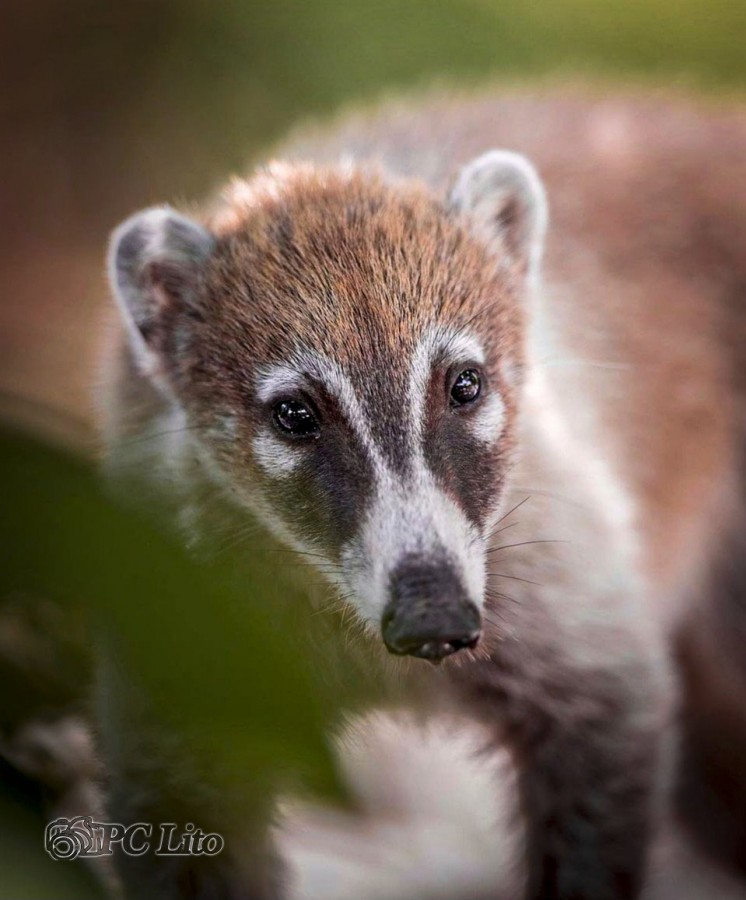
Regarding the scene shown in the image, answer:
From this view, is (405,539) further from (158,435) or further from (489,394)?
(158,435)

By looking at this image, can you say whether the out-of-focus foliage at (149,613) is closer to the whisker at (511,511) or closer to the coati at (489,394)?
the coati at (489,394)

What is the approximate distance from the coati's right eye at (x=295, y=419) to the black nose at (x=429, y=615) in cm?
30

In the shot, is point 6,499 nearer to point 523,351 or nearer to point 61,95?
point 523,351

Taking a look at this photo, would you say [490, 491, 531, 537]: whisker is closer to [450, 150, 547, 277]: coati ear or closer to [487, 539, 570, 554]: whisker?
[487, 539, 570, 554]: whisker

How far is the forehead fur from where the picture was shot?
170 cm

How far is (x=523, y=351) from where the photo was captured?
1961 millimetres

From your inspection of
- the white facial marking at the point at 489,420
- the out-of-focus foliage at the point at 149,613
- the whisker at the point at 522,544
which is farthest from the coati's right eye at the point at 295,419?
the out-of-focus foliage at the point at 149,613

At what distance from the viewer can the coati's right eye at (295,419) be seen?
171 cm

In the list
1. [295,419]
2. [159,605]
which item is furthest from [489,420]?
[159,605]

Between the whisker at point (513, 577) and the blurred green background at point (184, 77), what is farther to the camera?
the blurred green background at point (184, 77)

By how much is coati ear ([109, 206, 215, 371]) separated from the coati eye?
0.45 metres

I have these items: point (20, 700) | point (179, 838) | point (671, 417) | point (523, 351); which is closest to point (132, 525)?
point (20, 700)

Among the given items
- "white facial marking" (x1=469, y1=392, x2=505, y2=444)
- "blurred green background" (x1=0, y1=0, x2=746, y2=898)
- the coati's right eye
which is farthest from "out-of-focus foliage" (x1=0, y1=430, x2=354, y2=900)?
"white facial marking" (x1=469, y1=392, x2=505, y2=444)

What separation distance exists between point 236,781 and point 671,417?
1402mm
